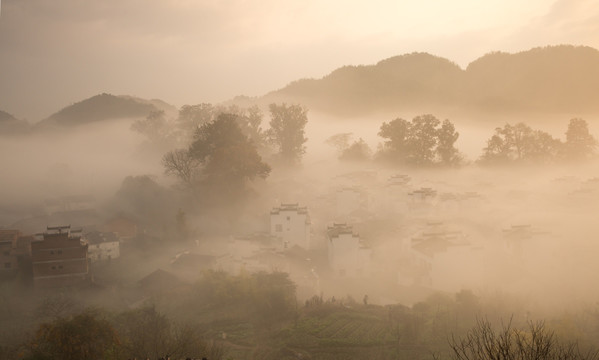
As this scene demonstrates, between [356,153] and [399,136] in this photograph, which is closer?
[399,136]

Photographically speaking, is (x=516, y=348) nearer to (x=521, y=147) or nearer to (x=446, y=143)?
(x=446, y=143)

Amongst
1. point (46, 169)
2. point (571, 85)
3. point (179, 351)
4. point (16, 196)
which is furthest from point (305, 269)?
point (571, 85)

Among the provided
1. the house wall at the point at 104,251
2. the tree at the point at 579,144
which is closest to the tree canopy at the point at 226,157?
the house wall at the point at 104,251

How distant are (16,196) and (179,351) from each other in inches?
1687

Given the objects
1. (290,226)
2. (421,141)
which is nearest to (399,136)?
(421,141)

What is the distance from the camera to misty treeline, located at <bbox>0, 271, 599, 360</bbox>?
57.9 ft

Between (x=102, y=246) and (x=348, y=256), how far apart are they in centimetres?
1889

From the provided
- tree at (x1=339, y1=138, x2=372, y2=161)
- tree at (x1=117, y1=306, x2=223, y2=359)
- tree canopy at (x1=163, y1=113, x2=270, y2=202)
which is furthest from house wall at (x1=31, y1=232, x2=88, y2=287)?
tree at (x1=339, y1=138, x2=372, y2=161)

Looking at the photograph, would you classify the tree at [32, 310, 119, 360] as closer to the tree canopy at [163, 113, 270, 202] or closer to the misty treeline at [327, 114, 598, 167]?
the tree canopy at [163, 113, 270, 202]

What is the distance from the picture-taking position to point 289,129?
5550cm

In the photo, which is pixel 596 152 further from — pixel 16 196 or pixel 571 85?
pixel 16 196

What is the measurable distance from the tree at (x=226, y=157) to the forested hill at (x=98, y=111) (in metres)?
42.0

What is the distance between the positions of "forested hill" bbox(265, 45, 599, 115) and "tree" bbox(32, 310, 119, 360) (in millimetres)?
78102

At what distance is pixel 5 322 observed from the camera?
2523cm
